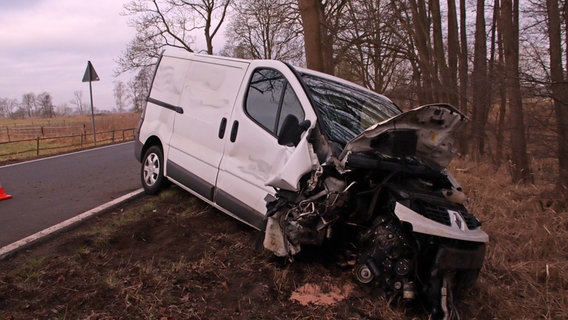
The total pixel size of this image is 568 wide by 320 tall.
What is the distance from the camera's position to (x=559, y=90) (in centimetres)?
799

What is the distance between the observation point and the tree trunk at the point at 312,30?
941cm

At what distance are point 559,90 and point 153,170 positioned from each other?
7449 mm

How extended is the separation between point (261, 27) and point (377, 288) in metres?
33.3

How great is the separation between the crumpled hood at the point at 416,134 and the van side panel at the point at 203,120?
1957 mm

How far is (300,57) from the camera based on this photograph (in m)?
27.5

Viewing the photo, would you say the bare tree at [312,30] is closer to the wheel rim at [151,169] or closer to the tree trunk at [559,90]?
the tree trunk at [559,90]

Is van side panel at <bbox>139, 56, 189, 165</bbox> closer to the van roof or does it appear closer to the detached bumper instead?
the van roof

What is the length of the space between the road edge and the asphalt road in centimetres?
17

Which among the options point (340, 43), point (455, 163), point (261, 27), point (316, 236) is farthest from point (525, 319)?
point (261, 27)

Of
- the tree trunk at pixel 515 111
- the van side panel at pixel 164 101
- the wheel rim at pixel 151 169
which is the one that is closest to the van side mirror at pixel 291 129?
the van side panel at pixel 164 101

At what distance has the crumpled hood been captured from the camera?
10.5ft

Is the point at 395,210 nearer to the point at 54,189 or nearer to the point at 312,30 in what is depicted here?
the point at 54,189

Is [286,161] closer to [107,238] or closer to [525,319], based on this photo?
[107,238]

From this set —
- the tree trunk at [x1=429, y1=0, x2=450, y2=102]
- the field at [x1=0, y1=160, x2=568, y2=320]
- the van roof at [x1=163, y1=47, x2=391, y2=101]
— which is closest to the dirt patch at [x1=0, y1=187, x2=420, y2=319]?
the field at [x1=0, y1=160, x2=568, y2=320]
